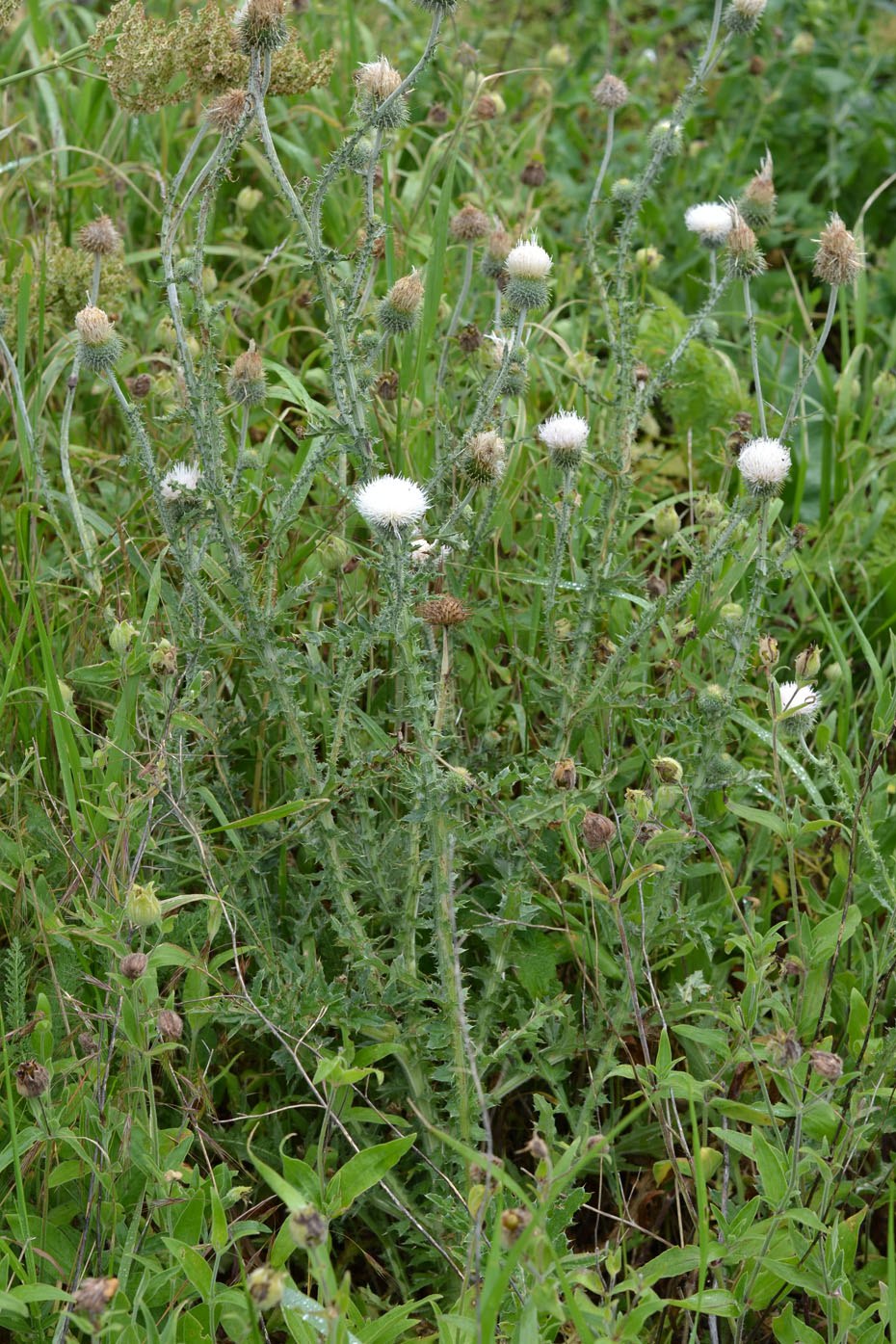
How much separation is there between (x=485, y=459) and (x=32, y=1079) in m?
1.15

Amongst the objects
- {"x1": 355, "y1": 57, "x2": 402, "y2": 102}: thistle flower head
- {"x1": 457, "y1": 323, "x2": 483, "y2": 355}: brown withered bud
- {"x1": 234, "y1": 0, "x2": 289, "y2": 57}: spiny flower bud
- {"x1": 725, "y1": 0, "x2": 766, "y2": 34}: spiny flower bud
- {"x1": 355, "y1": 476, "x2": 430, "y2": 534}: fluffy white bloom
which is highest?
{"x1": 234, "y1": 0, "x2": 289, "y2": 57}: spiny flower bud

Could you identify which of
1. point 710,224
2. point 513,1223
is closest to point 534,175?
point 710,224

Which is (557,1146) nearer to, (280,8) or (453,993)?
(453,993)

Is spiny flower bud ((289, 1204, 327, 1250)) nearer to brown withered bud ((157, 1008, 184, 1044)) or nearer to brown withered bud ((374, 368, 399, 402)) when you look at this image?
brown withered bud ((157, 1008, 184, 1044))

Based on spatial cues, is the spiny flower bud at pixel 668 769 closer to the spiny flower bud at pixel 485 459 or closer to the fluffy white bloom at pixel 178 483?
the spiny flower bud at pixel 485 459

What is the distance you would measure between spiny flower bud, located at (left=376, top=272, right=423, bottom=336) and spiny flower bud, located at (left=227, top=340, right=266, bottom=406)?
0.22m

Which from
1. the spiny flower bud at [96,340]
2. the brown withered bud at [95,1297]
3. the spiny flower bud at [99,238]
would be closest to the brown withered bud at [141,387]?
the spiny flower bud at [99,238]

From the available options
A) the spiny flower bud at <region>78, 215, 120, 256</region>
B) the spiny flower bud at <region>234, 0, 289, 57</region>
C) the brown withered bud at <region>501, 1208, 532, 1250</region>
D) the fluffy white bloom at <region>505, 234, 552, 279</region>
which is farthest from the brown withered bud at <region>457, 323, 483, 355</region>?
the brown withered bud at <region>501, 1208, 532, 1250</region>

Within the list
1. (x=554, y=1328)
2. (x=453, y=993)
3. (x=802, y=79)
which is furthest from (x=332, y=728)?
(x=802, y=79)

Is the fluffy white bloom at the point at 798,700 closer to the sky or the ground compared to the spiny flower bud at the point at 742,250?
closer to the ground

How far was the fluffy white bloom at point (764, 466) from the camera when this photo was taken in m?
2.05

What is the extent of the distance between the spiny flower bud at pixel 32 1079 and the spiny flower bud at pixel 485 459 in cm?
112

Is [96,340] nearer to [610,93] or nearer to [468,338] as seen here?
[468,338]

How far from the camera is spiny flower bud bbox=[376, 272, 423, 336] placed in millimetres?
1979
